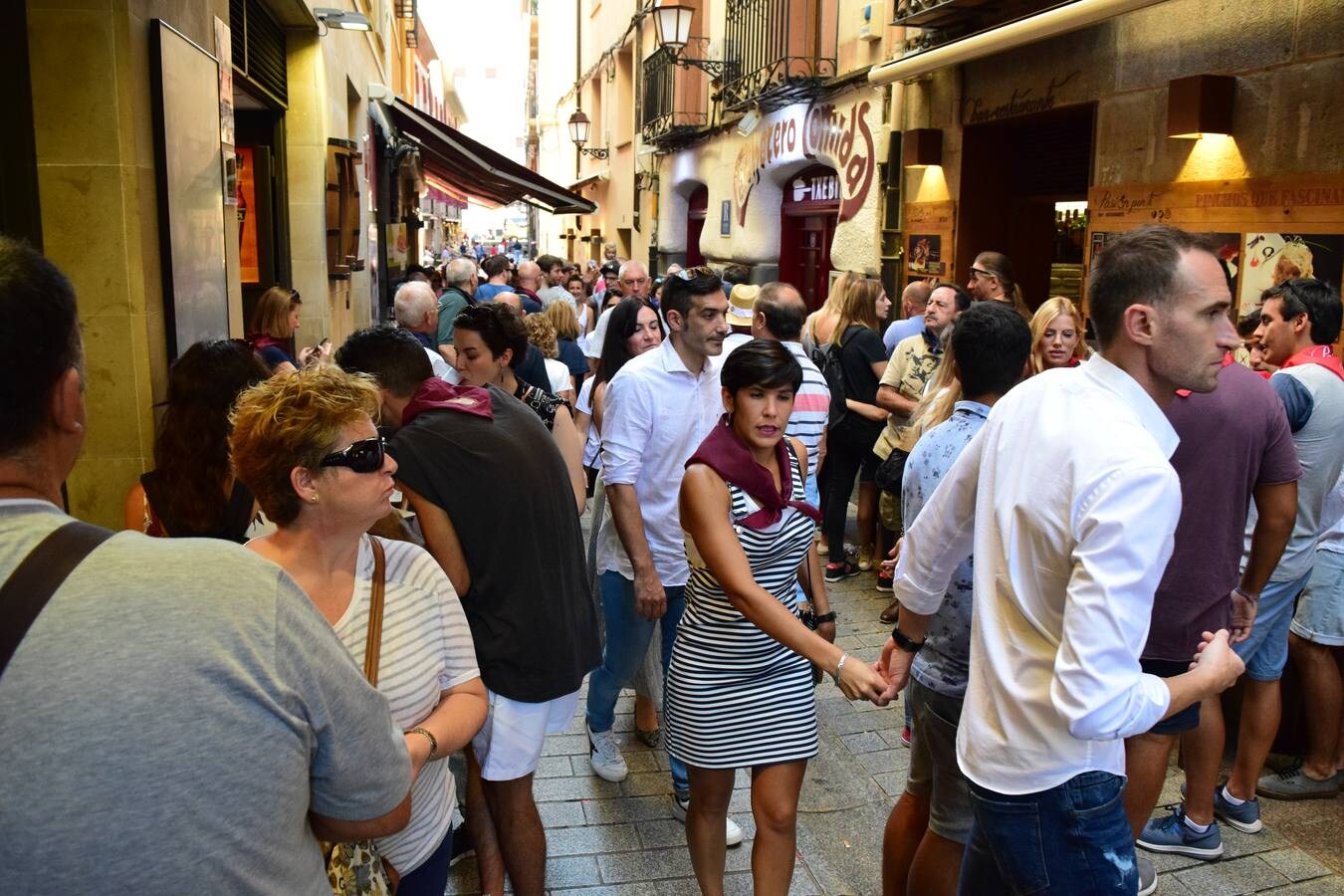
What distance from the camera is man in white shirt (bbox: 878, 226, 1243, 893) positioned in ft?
6.38

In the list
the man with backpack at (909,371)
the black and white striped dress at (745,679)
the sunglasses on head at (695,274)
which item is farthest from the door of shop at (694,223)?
the black and white striped dress at (745,679)

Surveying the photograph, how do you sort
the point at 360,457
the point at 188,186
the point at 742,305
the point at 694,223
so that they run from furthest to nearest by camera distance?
the point at 694,223 < the point at 742,305 < the point at 188,186 < the point at 360,457

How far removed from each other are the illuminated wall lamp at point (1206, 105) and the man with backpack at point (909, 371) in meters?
1.79

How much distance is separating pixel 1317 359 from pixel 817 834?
254cm

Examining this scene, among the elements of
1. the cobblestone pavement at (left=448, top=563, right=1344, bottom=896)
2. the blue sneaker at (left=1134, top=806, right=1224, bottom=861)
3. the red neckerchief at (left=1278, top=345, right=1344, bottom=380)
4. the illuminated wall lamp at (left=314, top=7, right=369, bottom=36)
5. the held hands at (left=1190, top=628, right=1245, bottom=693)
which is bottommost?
the cobblestone pavement at (left=448, top=563, right=1344, bottom=896)

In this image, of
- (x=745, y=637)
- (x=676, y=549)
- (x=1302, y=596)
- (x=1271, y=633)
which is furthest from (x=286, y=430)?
(x=1302, y=596)

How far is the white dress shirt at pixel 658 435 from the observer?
13.8 feet

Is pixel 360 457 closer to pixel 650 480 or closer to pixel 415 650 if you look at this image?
pixel 415 650

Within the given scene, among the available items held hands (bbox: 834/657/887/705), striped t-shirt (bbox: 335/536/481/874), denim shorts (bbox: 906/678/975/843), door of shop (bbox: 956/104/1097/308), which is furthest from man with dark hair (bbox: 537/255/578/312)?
striped t-shirt (bbox: 335/536/481/874)

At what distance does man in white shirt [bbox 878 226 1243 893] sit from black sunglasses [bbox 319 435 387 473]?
125 centimetres

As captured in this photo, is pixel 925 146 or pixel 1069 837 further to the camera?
pixel 925 146

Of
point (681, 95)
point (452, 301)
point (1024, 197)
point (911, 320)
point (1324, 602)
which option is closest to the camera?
point (1324, 602)

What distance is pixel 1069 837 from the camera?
2.14 meters

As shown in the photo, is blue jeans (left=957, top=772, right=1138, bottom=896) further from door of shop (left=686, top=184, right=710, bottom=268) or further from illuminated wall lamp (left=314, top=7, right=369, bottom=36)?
door of shop (left=686, top=184, right=710, bottom=268)
